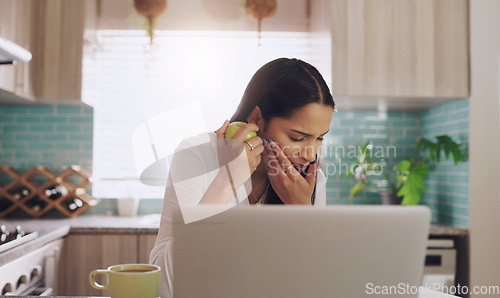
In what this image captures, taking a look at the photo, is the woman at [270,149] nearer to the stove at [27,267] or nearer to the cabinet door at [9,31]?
the stove at [27,267]

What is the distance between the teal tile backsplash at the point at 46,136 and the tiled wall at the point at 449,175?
2.19 meters

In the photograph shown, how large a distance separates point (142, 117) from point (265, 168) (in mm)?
1603

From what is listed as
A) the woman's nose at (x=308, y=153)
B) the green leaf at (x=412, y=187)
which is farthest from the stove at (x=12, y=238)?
the green leaf at (x=412, y=187)

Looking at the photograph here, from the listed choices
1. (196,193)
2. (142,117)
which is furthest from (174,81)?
(196,193)

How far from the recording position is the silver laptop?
24.2 inches

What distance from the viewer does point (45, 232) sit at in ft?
6.89

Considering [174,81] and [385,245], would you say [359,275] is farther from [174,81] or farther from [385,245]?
[174,81]

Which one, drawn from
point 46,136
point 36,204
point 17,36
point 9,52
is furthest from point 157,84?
point 9,52

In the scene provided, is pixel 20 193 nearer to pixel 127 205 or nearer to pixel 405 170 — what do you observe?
pixel 127 205

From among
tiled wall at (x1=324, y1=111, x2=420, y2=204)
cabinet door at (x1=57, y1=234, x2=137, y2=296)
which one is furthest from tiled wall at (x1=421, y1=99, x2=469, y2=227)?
cabinet door at (x1=57, y1=234, x2=137, y2=296)

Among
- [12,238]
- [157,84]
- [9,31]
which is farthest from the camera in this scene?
[157,84]

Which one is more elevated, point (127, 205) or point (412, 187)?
point (412, 187)

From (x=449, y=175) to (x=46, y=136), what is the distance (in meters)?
2.52

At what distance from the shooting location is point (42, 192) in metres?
2.67
